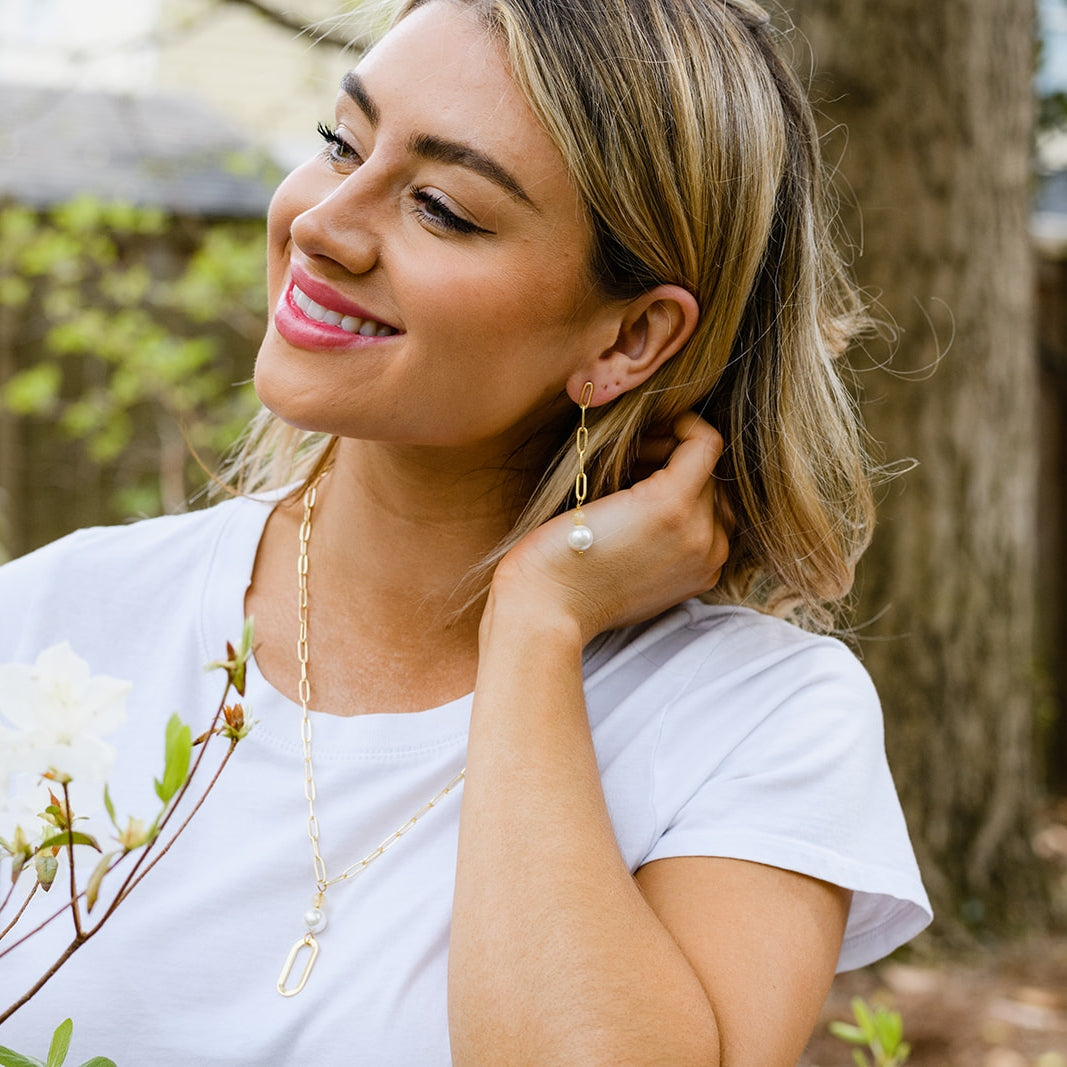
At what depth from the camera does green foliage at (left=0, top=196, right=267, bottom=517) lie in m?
6.17

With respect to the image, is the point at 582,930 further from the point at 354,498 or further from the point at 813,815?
the point at 354,498

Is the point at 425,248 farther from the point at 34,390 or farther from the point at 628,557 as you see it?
the point at 34,390

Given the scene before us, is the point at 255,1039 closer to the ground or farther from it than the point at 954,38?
closer to the ground

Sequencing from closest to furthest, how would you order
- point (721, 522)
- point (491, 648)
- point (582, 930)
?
point (582, 930)
point (491, 648)
point (721, 522)

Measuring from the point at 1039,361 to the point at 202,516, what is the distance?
4.76 metres

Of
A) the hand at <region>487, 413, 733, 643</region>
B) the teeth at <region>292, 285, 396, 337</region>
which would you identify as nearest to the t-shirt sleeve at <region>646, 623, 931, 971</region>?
the hand at <region>487, 413, 733, 643</region>

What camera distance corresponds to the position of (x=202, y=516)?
72.1 inches

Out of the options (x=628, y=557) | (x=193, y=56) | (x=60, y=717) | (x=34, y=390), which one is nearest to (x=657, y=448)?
(x=628, y=557)

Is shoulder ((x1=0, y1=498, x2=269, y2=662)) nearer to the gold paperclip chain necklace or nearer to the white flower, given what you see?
the gold paperclip chain necklace

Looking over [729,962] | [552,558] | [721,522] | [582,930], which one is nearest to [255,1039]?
[582,930]

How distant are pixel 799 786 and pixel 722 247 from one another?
669 mm

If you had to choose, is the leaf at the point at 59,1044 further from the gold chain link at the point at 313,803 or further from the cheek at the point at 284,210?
the cheek at the point at 284,210

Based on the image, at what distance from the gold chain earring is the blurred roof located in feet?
13.3

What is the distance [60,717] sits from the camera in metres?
0.76
